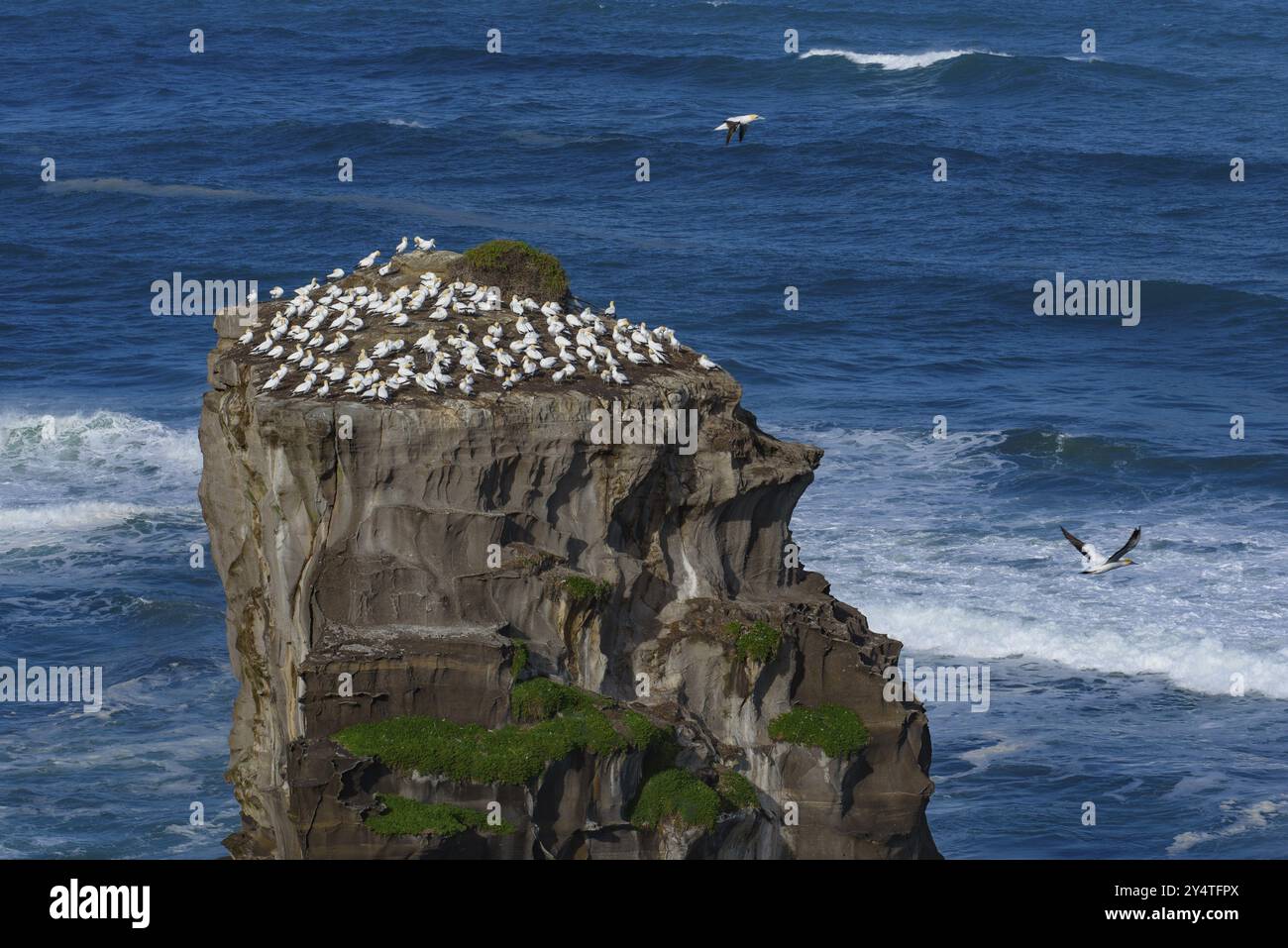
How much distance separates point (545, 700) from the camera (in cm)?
3719

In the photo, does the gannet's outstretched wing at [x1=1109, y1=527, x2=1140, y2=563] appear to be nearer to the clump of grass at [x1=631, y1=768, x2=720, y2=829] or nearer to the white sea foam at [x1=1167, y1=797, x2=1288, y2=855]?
the clump of grass at [x1=631, y1=768, x2=720, y2=829]

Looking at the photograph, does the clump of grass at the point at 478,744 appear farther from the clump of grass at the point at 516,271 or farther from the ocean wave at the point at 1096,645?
the ocean wave at the point at 1096,645

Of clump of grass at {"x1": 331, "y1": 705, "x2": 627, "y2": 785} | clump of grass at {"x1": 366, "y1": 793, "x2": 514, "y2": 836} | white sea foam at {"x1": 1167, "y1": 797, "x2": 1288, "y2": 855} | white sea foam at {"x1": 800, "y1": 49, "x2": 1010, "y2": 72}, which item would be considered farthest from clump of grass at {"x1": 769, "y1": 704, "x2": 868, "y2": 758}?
white sea foam at {"x1": 800, "y1": 49, "x2": 1010, "y2": 72}

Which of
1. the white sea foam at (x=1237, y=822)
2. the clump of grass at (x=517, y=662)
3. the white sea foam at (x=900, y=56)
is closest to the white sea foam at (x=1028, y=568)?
the white sea foam at (x=1237, y=822)

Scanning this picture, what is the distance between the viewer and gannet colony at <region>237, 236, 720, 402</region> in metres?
39.8

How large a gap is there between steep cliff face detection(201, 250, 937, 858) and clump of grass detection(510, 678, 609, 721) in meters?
0.17

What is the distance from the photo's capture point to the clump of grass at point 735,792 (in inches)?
1507

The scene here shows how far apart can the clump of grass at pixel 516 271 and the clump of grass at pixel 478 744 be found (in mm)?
10972

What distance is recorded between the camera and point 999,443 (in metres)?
87.2

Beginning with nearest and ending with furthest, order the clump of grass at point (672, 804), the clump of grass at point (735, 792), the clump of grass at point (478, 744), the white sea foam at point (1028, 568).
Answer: the clump of grass at point (478, 744) < the clump of grass at point (672, 804) < the clump of grass at point (735, 792) < the white sea foam at point (1028, 568)

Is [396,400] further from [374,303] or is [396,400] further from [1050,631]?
[1050,631]

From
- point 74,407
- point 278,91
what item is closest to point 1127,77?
point 278,91

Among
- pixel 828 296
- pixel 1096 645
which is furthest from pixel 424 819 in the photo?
pixel 828 296

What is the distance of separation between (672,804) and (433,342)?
30.3 feet
